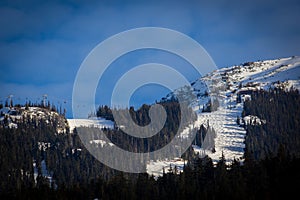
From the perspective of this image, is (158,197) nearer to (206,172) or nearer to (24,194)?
(206,172)

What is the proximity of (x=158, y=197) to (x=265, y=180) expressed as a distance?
34790mm

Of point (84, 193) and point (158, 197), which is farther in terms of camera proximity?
point (84, 193)

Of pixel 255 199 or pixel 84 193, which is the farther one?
pixel 84 193

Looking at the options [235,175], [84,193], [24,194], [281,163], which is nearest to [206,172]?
[235,175]

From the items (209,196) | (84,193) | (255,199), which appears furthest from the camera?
(84,193)

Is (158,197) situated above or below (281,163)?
below

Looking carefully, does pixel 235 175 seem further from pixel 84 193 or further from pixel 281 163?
pixel 84 193

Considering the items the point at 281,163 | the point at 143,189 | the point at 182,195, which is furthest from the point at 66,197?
the point at 281,163

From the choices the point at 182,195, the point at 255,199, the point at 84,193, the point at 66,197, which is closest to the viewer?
the point at 255,199

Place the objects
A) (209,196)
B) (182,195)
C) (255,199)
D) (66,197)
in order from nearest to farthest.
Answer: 1. (255,199)
2. (209,196)
3. (182,195)
4. (66,197)

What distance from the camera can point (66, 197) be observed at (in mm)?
135500

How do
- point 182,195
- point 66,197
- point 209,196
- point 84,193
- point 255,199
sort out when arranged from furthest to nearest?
point 84,193
point 66,197
point 182,195
point 209,196
point 255,199

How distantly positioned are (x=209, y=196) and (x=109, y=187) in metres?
45.6

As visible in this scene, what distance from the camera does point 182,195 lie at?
4911 inches
